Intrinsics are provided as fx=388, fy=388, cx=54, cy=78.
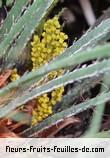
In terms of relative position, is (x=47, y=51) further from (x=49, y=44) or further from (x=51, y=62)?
(x=51, y=62)

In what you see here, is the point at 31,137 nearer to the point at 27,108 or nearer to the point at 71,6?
the point at 27,108

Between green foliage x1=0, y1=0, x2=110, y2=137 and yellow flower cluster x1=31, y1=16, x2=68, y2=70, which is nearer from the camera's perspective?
green foliage x1=0, y1=0, x2=110, y2=137

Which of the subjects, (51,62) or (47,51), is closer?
(51,62)

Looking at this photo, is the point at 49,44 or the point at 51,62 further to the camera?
the point at 49,44

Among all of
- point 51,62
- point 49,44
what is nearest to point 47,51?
point 49,44

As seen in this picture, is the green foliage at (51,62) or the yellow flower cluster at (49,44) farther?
the yellow flower cluster at (49,44)

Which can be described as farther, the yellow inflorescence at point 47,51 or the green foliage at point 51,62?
the yellow inflorescence at point 47,51

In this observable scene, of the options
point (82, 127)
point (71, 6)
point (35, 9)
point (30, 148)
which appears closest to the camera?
point (35, 9)

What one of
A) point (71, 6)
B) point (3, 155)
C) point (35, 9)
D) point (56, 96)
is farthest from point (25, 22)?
point (71, 6)
